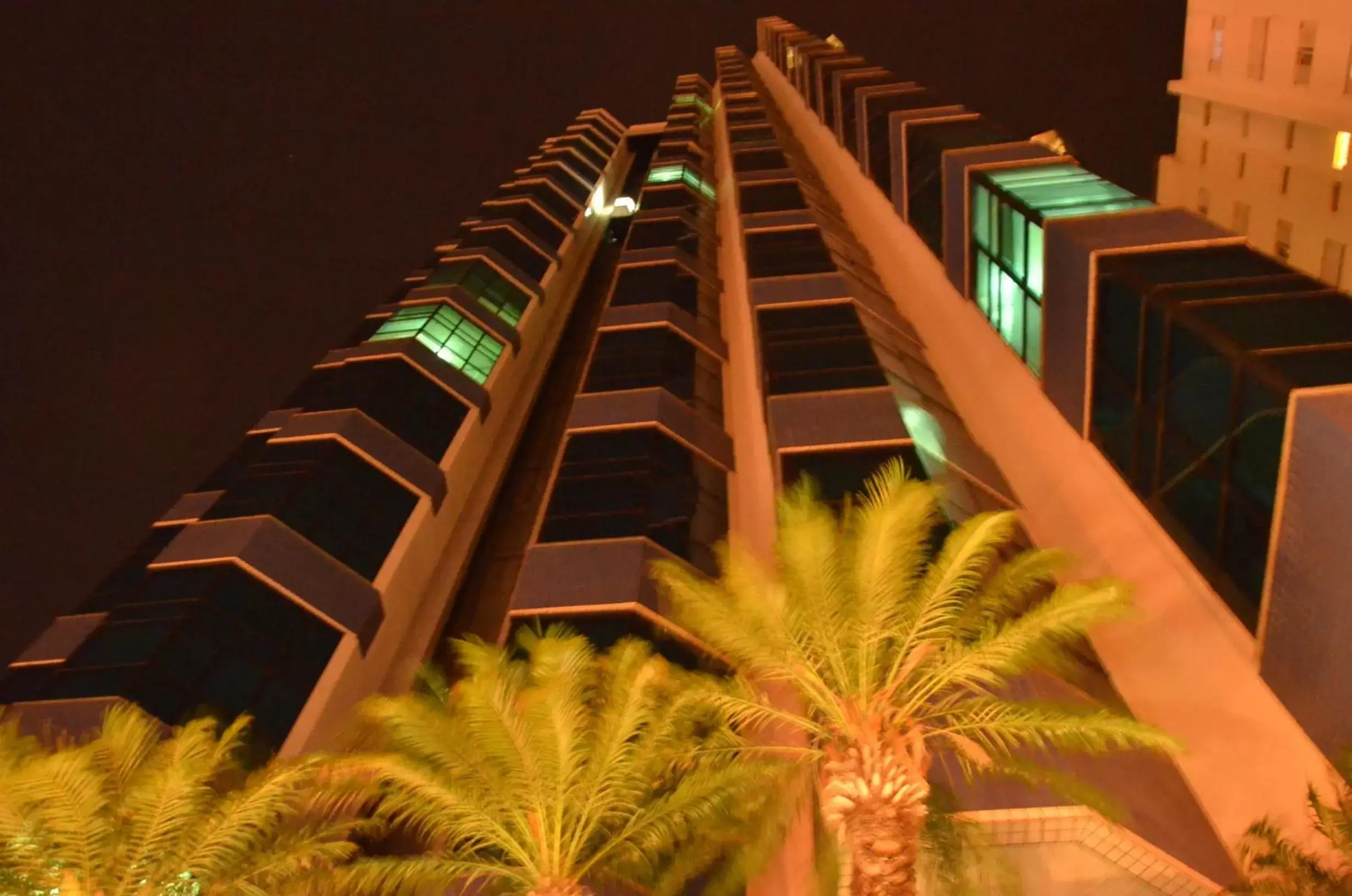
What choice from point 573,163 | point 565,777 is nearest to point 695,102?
point 573,163

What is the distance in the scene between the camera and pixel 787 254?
28156mm

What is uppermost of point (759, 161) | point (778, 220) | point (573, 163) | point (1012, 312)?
point (759, 161)

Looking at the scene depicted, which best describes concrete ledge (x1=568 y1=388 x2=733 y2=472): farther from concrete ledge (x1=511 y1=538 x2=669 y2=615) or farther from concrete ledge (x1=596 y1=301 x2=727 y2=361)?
concrete ledge (x1=511 y1=538 x2=669 y2=615)

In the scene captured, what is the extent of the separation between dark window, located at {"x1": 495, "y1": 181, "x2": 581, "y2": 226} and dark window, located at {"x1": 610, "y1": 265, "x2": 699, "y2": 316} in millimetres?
13636

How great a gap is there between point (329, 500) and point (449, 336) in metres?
9.63

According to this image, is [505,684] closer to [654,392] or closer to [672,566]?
[672,566]

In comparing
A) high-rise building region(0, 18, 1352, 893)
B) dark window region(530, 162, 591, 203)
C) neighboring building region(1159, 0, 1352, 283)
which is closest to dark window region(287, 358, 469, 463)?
high-rise building region(0, 18, 1352, 893)

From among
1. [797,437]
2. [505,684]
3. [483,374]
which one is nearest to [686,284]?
[483,374]

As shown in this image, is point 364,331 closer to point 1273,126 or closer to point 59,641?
point 59,641

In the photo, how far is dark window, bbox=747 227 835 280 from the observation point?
88.1 feet

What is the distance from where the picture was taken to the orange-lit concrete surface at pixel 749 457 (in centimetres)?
1288

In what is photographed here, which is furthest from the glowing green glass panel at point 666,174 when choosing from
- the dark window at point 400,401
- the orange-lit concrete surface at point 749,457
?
the dark window at point 400,401

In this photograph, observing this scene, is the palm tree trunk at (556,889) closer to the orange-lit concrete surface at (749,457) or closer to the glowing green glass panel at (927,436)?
→ the orange-lit concrete surface at (749,457)

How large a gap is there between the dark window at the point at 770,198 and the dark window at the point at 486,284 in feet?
26.7
